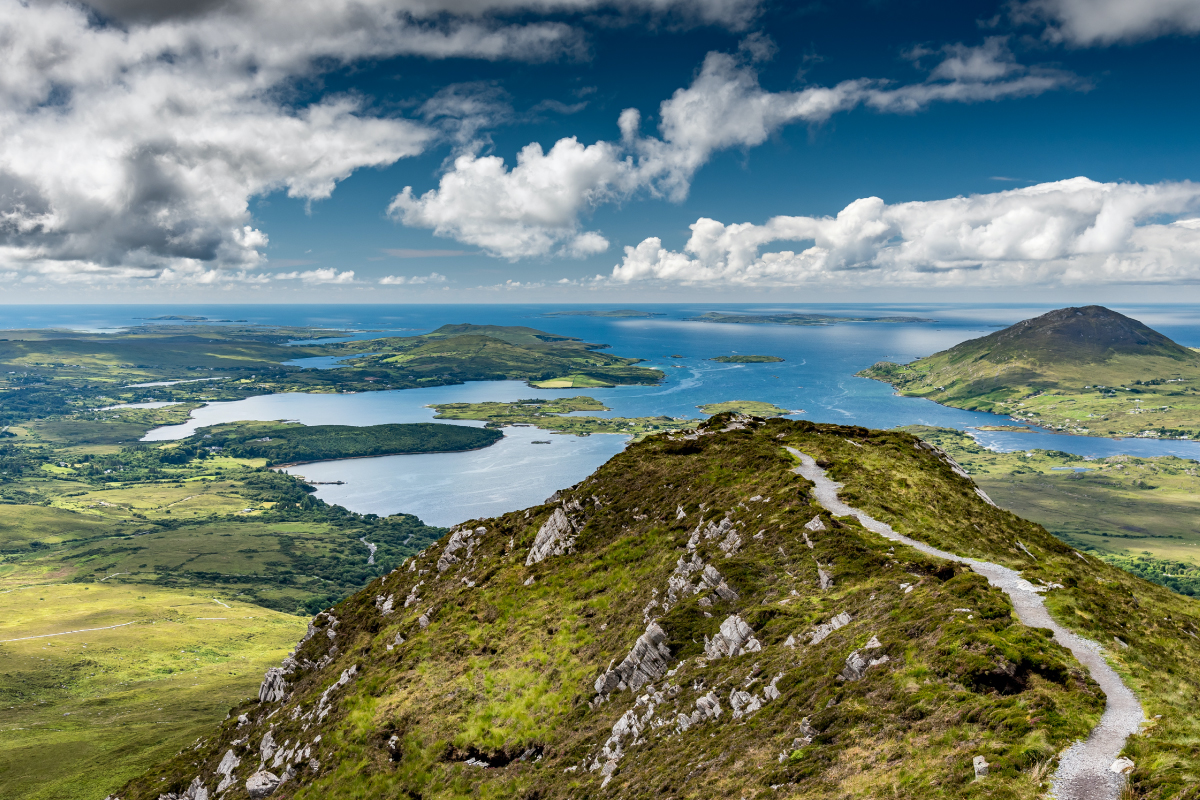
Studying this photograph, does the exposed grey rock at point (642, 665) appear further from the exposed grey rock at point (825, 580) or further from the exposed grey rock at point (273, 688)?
the exposed grey rock at point (273, 688)

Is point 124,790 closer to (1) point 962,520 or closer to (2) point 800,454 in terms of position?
(2) point 800,454

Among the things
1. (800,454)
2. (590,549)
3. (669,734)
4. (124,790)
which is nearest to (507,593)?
(590,549)

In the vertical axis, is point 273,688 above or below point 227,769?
above

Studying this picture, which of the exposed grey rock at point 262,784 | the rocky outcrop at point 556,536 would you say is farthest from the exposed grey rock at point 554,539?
the exposed grey rock at point 262,784

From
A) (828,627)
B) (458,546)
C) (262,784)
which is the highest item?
(828,627)

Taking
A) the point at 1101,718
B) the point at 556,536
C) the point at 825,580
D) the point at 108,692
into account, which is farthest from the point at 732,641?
the point at 108,692

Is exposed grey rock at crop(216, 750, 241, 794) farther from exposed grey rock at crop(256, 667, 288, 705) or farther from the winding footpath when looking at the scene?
the winding footpath

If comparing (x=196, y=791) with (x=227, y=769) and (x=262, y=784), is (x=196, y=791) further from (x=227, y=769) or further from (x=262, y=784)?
(x=262, y=784)
